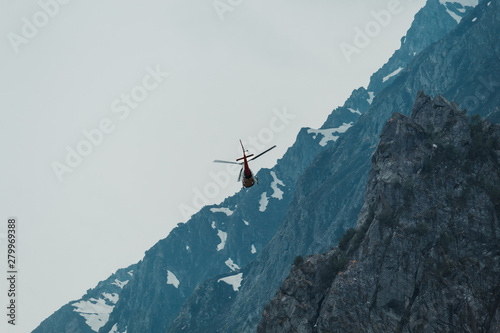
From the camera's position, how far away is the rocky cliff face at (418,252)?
73250mm

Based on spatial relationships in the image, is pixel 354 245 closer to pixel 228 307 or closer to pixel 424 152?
pixel 424 152

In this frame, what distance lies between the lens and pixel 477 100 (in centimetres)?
16288

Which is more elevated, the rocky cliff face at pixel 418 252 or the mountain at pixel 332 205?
the mountain at pixel 332 205

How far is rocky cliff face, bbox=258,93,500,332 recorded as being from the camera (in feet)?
240

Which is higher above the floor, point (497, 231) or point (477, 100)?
point (477, 100)

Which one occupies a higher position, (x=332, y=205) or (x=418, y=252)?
(x=332, y=205)

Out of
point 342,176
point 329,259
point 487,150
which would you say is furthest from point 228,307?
point 487,150

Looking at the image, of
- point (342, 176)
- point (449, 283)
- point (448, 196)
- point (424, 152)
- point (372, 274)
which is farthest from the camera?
point (342, 176)

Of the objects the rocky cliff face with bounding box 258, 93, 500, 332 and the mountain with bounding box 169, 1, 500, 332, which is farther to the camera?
the mountain with bounding box 169, 1, 500, 332

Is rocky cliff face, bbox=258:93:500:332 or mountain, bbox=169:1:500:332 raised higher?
mountain, bbox=169:1:500:332

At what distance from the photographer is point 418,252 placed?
81.1 m

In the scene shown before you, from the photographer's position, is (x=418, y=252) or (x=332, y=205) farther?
(x=332, y=205)

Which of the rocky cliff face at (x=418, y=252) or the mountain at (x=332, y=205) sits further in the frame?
the mountain at (x=332, y=205)

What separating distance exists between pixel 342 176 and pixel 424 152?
92901 millimetres
